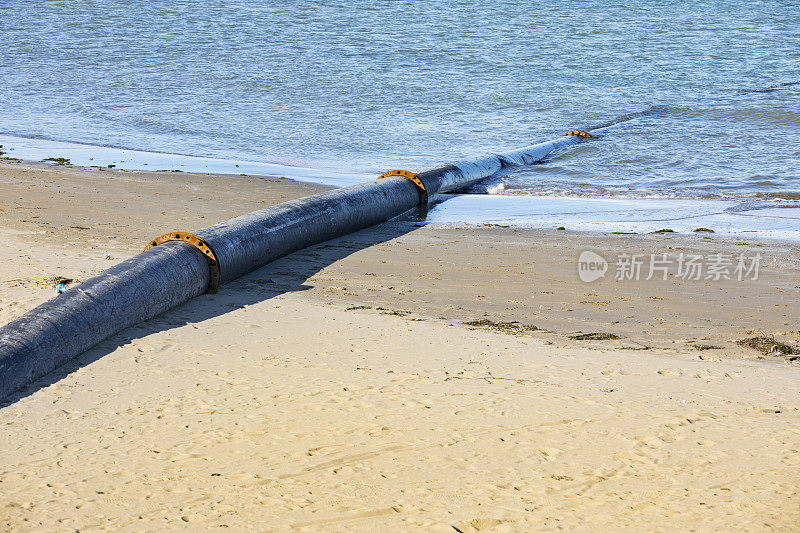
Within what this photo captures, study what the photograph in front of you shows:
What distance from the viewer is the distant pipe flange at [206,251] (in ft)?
18.9

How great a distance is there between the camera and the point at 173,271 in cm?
535

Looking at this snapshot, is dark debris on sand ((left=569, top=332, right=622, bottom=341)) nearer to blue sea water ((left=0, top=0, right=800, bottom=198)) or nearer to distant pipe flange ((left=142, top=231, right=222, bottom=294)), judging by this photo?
distant pipe flange ((left=142, top=231, right=222, bottom=294))

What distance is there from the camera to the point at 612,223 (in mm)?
9227

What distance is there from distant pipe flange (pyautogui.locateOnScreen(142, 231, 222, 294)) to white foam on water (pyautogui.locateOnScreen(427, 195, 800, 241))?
12.8ft

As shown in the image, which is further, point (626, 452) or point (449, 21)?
point (449, 21)

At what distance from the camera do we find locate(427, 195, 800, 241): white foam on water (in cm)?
894

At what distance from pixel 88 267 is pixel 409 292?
8.25 feet

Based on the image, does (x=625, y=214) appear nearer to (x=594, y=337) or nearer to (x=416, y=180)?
(x=416, y=180)

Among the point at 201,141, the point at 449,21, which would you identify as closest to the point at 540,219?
the point at 201,141

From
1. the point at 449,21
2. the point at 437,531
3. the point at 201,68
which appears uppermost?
the point at 449,21

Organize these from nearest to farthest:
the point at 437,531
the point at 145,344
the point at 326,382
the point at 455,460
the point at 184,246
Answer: the point at 437,531
the point at 455,460
the point at 326,382
the point at 145,344
the point at 184,246

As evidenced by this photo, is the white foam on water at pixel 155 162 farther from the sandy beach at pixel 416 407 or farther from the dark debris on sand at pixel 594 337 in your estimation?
the dark debris on sand at pixel 594 337

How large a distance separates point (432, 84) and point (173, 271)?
58.7 feet

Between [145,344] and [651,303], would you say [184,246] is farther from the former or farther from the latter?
[651,303]
